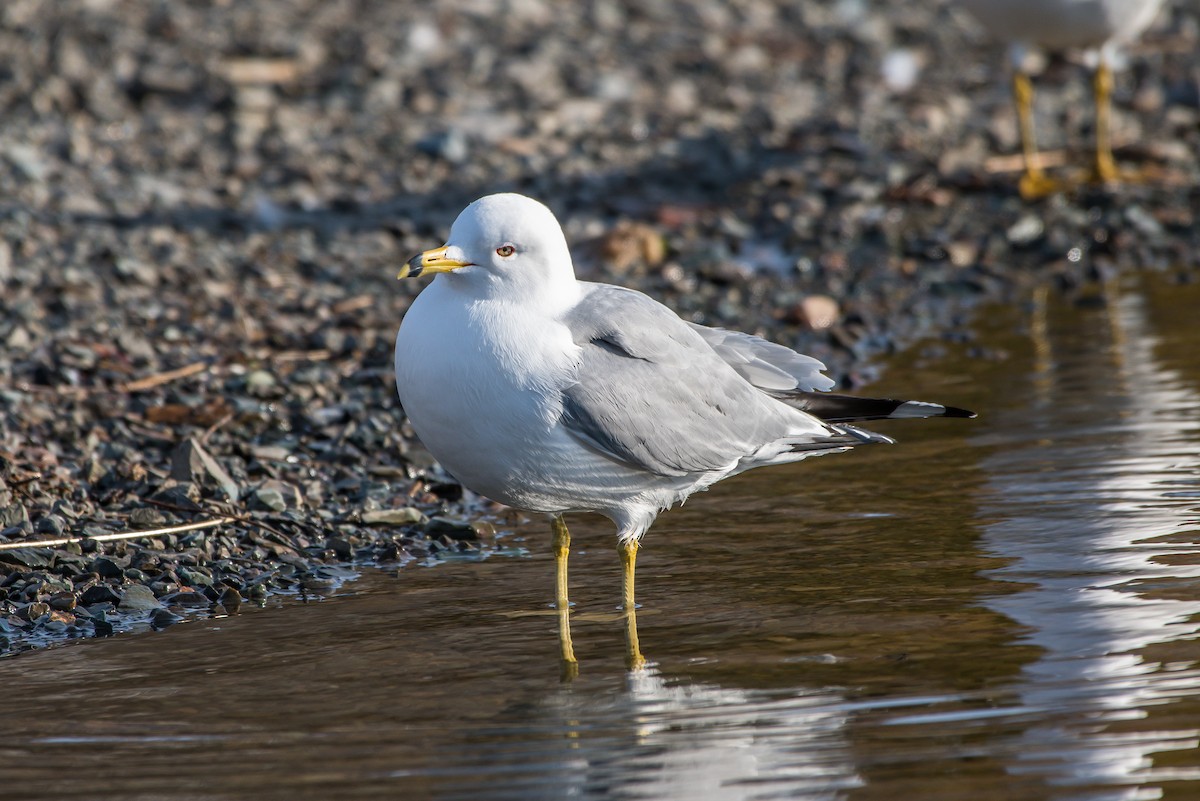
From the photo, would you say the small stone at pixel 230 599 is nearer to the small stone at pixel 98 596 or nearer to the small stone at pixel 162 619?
the small stone at pixel 162 619

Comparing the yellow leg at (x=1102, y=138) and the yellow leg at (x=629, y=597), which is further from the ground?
the yellow leg at (x=1102, y=138)

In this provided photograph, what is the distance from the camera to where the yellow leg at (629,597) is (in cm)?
452

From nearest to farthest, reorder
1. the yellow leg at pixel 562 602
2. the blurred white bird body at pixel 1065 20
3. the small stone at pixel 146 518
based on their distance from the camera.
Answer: the yellow leg at pixel 562 602 < the small stone at pixel 146 518 < the blurred white bird body at pixel 1065 20

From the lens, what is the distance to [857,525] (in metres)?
5.48

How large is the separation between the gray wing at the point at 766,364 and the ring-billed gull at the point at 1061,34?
16.5 ft

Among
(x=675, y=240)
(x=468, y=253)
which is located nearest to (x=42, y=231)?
(x=675, y=240)

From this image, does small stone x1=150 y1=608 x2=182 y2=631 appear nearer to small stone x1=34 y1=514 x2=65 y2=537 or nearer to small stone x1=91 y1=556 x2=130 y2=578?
small stone x1=91 y1=556 x2=130 y2=578

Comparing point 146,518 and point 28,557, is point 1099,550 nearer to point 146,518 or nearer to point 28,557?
point 146,518

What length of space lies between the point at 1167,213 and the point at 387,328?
195 inches

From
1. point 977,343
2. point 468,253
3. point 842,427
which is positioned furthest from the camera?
point 977,343

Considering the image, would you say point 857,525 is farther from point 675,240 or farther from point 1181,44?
point 1181,44

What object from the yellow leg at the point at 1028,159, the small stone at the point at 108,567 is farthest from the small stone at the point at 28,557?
the yellow leg at the point at 1028,159

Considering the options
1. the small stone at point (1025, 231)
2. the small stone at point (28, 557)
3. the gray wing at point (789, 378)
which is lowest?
the small stone at point (28, 557)

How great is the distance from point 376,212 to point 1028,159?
4.21 metres
